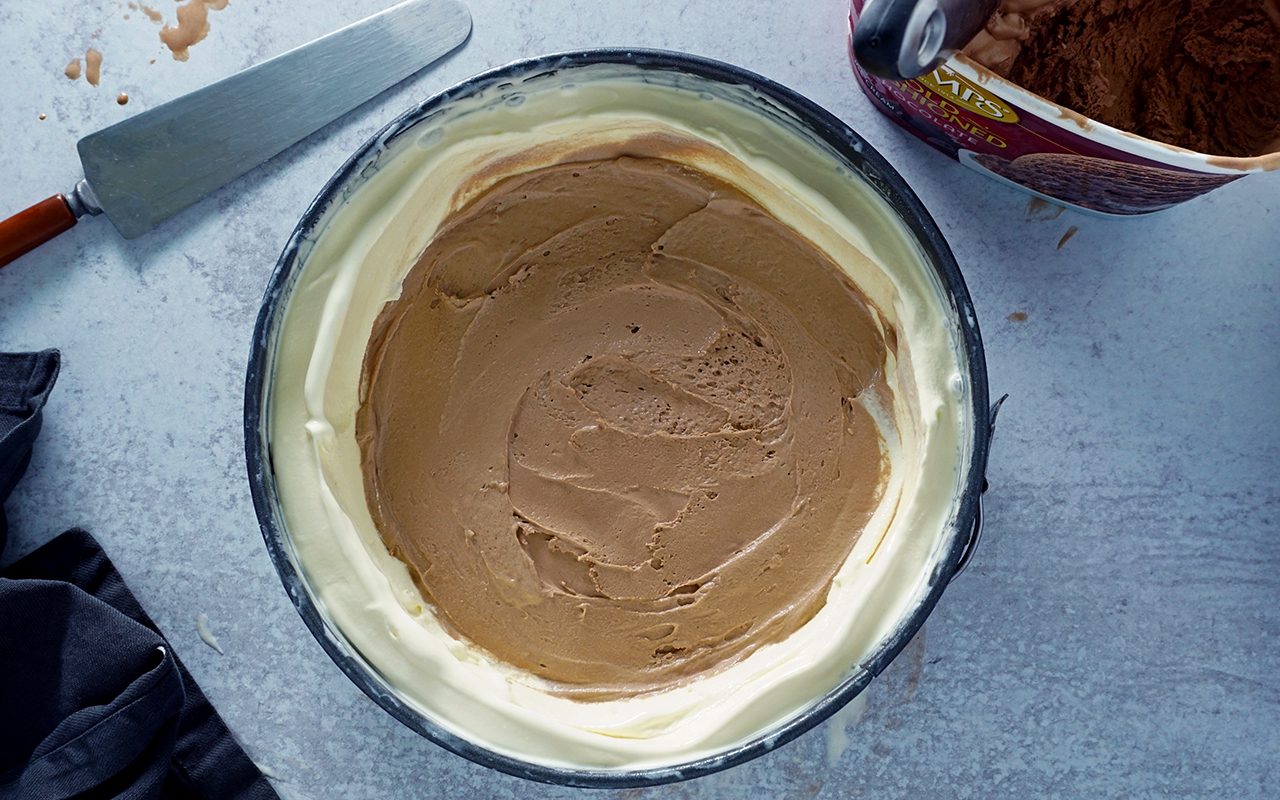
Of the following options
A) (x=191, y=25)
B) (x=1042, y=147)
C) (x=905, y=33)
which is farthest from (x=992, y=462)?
(x=191, y=25)

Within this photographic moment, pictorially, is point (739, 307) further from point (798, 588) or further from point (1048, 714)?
point (1048, 714)

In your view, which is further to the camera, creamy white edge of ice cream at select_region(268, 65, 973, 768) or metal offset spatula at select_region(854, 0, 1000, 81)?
creamy white edge of ice cream at select_region(268, 65, 973, 768)

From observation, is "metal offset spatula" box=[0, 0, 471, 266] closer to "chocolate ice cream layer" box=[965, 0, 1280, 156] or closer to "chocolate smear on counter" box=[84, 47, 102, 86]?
"chocolate smear on counter" box=[84, 47, 102, 86]

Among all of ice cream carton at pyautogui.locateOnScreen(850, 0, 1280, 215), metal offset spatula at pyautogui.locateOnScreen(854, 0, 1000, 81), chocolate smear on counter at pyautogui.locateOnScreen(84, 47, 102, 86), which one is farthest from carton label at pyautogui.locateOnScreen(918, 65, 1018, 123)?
chocolate smear on counter at pyautogui.locateOnScreen(84, 47, 102, 86)

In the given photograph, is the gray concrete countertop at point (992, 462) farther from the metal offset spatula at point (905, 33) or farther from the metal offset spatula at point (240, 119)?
the metal offset spatula at point (905, 33)

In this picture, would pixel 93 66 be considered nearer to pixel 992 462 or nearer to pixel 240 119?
pixel 240 119

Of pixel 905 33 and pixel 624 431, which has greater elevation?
pixel 905 33
